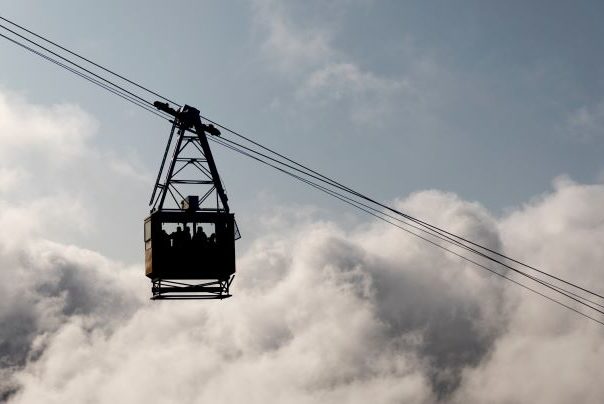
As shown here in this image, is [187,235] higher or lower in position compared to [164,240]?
higher

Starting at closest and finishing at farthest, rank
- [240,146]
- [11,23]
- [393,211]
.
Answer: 1. [11,23]
2. [393,211]
3. [240,146]

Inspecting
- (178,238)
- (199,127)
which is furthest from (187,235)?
(199,127)

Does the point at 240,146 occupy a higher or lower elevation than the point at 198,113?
lower

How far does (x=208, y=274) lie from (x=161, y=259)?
2.65 metres

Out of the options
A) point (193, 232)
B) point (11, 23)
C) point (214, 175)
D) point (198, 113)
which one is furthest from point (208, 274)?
point (11, 23)

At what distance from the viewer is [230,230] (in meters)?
41.4

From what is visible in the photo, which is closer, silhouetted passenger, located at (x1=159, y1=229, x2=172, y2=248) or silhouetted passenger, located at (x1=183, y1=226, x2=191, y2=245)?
silhouetted passenger, located at (x1=159, y1=229, x2=172, y2=248)

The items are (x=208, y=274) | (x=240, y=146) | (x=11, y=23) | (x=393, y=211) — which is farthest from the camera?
(x=208, y=274)

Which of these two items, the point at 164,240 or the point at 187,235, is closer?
the point at 164,240

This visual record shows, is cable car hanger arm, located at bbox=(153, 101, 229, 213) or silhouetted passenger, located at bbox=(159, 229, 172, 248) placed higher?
cable car hanger arm, located at bbox=(153, 101, 229, 213)

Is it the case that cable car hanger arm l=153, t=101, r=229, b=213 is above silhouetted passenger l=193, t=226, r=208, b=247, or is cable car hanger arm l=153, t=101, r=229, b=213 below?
above

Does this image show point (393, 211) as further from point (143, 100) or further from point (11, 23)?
point (11, 23)

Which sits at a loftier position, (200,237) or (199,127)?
(199,127)

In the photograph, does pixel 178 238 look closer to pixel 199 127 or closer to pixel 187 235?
pixel 187 235
